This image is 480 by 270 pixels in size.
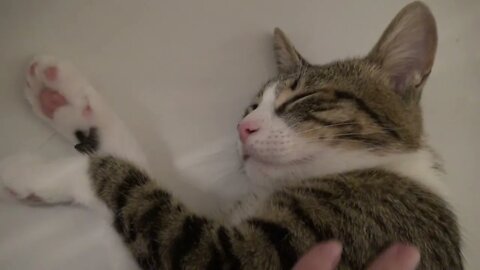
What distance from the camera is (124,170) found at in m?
1.21

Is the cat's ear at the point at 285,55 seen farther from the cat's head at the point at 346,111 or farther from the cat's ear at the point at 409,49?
the cat's ear at the point at 409,49

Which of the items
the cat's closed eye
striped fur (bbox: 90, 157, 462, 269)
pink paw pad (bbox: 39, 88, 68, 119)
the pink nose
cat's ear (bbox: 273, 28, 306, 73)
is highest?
pink paw pad (bbox: 39, 88, 68, 119)

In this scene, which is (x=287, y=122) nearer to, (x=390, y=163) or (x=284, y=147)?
(x=284, y=147)

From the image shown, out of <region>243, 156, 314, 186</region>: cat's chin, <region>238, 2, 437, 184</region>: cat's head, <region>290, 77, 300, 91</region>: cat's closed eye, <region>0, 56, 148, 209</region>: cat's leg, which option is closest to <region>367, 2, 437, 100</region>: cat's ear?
<region>238, 2, 437, 184</region>: cat's head

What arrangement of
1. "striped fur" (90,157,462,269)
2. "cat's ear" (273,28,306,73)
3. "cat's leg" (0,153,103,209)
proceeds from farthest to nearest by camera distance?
"cat's ear" (273,28,306,73)
"cat's leg" (0,153,103,209)
"striped fur" (90,157,462,269)

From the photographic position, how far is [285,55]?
Answer: 1.51 m

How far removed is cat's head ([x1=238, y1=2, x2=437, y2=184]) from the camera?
1.21m

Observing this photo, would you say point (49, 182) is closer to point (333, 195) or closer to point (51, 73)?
point (51, 73)

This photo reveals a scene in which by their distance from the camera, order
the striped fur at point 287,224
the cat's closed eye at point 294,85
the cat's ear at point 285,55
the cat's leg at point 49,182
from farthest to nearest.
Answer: the cat's ear at point 285,55 → the cat's closed eye at point 294,85 → the cat's leg at point 49,182 → the striped fur at point 287,224

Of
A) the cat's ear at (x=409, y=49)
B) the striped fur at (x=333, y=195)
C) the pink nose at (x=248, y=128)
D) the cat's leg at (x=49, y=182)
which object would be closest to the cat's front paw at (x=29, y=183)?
the cat's leg at (x=49, y=182)

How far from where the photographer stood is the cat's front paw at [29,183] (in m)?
1.20

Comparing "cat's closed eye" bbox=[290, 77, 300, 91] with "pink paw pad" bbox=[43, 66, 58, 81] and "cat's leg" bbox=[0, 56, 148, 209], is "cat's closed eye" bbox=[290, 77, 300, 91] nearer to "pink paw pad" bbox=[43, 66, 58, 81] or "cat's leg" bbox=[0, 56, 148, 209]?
"cat's leg" bbox=[0, 56, 148, 209]

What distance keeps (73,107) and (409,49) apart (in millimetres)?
900

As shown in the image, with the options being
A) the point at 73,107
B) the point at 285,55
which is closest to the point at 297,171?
the point at 285,55
